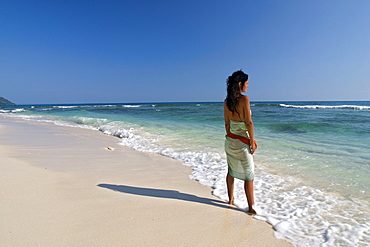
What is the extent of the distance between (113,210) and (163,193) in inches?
36.6

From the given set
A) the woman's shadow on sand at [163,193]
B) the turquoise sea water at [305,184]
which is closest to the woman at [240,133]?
the woman's shadow on sand at [163,193]

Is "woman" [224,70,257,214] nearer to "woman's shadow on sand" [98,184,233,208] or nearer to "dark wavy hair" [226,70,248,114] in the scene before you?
"dark wavy hair" [226,70,248,114]

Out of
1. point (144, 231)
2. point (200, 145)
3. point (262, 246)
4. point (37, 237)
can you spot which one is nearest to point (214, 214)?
point (262, 246)

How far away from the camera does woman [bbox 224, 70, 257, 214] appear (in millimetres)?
2971

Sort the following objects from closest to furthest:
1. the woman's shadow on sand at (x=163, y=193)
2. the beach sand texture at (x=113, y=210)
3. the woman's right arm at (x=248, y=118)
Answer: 1. the beach sand texture at (x=113, y=210)
2. the woman's right arm at (x=248, y=118)
3. the woman's shadow on sand at (x=163, y=193)

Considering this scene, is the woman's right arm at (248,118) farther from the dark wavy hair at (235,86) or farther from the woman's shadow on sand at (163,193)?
the woman's shadow on sand at (163,193)

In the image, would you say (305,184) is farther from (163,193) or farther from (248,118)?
(163,193)

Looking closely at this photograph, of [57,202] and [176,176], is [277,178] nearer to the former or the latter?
[176,176]

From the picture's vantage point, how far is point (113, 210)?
2.89 meters

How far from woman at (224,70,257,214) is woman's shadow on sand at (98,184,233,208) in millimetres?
291

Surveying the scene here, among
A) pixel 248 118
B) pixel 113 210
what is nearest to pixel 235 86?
pixel 248 118

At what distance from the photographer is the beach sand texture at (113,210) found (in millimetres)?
2297

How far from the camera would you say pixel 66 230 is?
2363 millimetres

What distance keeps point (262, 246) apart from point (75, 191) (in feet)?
8.88
